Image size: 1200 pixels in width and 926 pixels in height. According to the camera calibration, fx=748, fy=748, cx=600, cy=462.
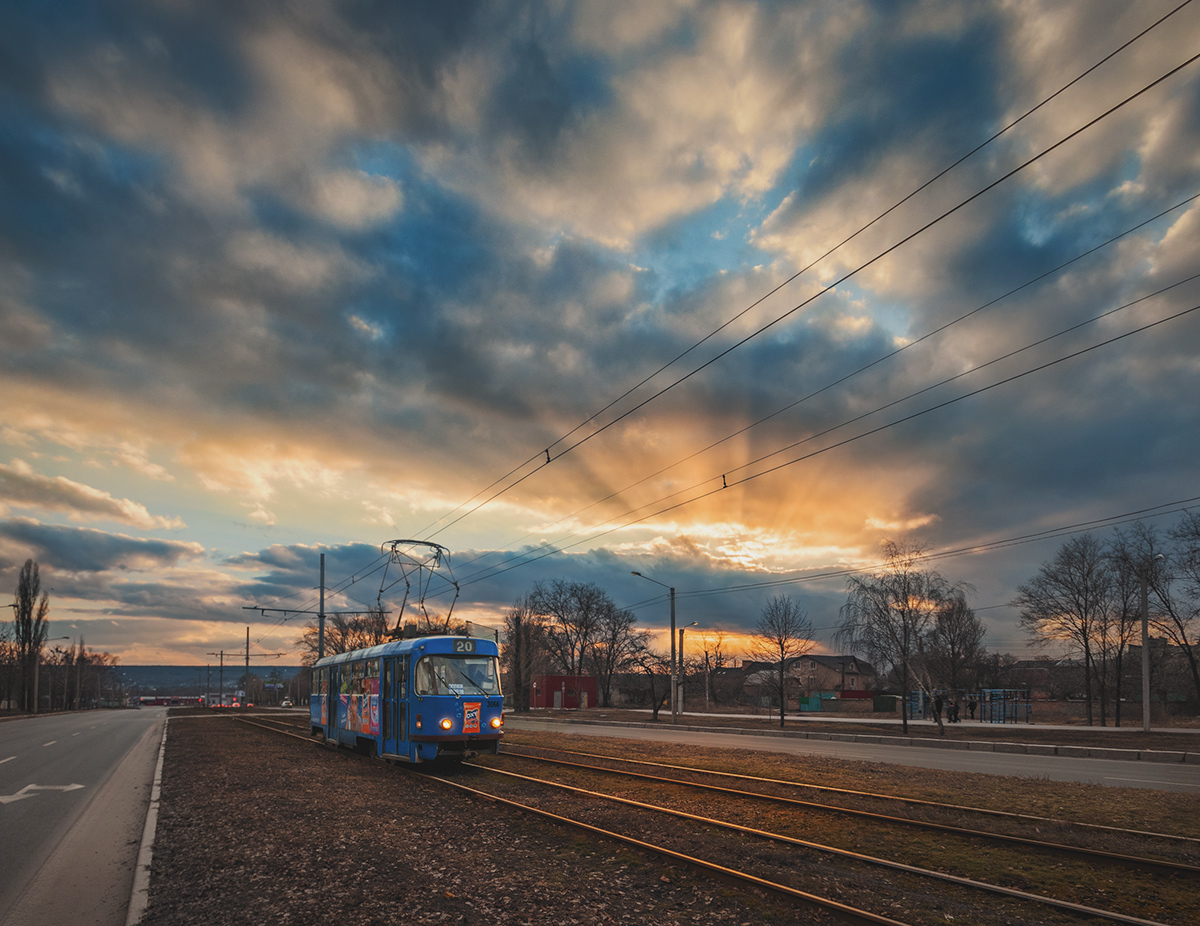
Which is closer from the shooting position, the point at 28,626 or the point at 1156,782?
the point at 1156,782

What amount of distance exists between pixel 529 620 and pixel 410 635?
213ft

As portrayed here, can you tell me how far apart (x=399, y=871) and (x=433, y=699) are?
28.1 feet

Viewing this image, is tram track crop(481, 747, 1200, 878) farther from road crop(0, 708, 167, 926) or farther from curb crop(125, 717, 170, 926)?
road crop(0, 708, 167, 926)

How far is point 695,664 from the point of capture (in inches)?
3521

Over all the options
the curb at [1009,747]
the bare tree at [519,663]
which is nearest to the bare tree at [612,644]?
the bare tree at [519,663]

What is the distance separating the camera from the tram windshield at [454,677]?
16766 mm

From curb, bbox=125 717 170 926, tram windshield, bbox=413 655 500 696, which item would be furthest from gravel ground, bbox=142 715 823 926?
tram windshield, bbox=413 655 500 696

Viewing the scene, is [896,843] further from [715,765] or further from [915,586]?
[915,586]

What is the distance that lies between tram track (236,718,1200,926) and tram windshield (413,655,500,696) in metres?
4.74

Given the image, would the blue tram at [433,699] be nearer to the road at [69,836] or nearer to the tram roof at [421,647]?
the tram roof at [421,647]

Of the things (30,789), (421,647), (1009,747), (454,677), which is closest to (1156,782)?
(1009,747)

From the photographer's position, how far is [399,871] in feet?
26.6

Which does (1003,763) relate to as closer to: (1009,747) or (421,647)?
(1009,747)

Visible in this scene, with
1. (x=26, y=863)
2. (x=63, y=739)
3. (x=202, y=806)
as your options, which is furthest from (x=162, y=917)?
(x=63, y=739)
